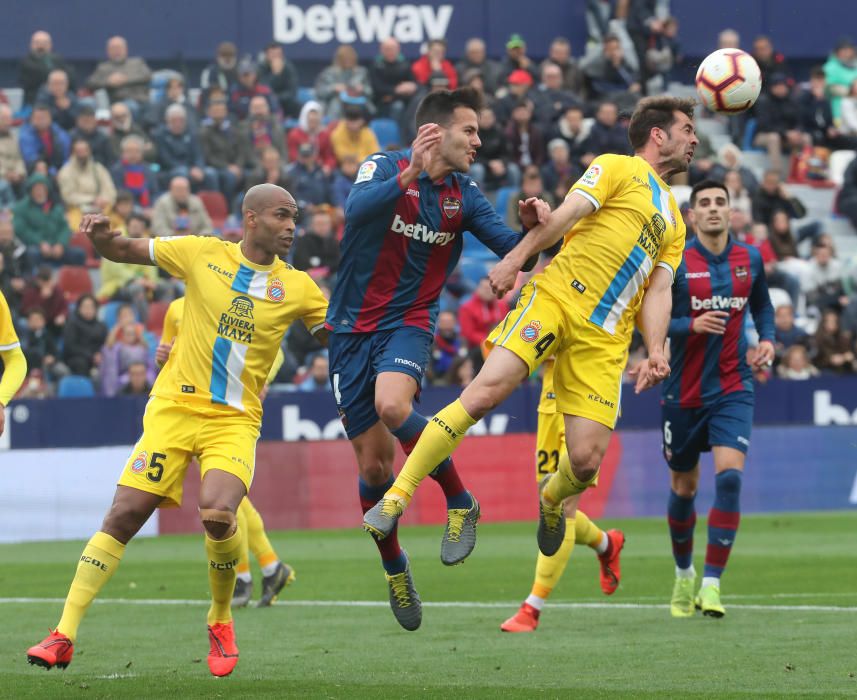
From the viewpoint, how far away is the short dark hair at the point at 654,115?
945 centimetres

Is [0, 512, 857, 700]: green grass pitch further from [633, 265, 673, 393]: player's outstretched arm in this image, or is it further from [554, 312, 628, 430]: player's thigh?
[633, 265, 673, 393]: player's outstretched arm

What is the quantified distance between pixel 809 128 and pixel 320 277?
1038 cm

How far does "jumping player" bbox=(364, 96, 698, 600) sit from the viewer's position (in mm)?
8695

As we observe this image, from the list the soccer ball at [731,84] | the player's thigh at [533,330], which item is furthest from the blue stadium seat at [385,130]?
the player's thigh at [533,330]

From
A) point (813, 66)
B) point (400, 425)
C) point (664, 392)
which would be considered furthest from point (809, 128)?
point (400, 425)

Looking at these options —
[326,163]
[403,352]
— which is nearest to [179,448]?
[403,352]

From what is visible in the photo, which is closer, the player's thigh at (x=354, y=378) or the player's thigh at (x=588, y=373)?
the player's thigh at (x=588, y=373)

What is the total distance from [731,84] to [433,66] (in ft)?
46.7

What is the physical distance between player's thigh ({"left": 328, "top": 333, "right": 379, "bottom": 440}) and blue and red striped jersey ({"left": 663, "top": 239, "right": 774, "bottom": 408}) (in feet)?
9.54

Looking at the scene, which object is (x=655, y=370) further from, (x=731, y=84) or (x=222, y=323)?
(x=222, y=323)

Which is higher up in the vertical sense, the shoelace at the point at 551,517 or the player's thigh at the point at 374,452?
the player's thigh at the point at 374,452

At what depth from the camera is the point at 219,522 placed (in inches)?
331

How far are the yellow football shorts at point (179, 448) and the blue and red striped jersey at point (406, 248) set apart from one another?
104 cm

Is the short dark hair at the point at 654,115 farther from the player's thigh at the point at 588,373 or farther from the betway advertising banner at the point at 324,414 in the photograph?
the betway advertising banner at the point at 324,414
